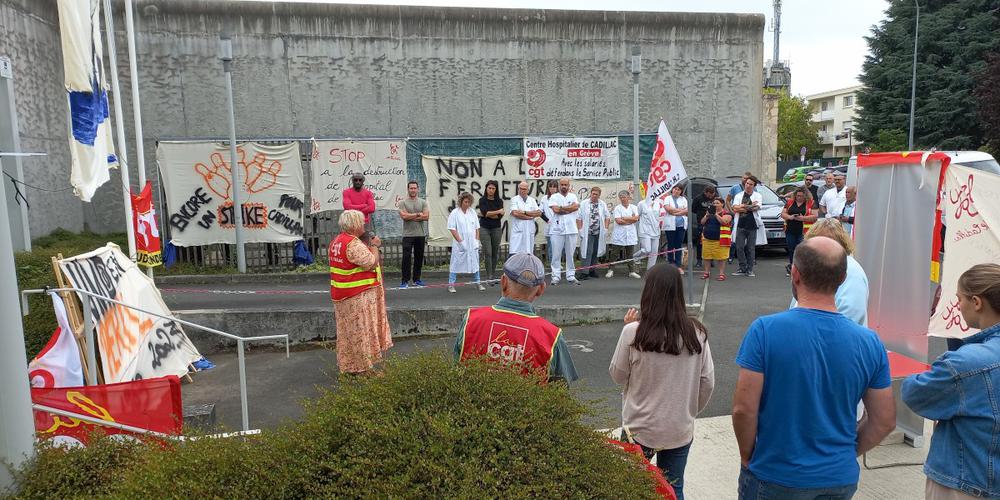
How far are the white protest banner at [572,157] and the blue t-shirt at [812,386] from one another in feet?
39.9

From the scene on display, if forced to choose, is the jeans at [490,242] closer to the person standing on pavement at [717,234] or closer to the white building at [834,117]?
the person standing on pavement at [717,234]

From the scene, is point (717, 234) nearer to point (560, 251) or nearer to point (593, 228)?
point (593, 228)

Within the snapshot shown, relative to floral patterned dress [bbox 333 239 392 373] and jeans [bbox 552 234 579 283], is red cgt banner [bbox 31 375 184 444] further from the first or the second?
jeans [bbox 552 234 579 283]

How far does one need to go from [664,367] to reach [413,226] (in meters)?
8.58

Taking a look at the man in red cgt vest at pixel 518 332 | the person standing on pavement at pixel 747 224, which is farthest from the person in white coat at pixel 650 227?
the man in red cgt vest at pixel 518 332

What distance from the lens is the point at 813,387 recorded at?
2.72 metres

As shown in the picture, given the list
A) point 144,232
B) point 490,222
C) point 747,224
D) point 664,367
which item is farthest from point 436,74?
point 664,367

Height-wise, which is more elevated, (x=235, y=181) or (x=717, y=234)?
(x=235, y=181)

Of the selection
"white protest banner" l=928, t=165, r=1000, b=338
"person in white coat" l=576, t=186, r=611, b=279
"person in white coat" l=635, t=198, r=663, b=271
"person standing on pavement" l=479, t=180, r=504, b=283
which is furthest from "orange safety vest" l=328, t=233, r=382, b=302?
"person in white coat" l=635, t=198, r=663, b=271

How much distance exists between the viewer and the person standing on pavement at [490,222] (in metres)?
11.9

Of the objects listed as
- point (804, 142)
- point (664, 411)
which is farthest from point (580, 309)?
point (804, 142)

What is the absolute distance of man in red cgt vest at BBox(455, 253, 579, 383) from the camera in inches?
132

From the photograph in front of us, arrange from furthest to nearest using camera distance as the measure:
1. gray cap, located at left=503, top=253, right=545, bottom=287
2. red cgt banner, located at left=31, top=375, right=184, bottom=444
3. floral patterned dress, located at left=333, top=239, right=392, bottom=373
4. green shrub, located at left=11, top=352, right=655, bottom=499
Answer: floral patterned dress, located at left=333, top=239, right=392, bottom=373, red cgt banner, located at left=31, top=375, right=184, bottom=444, gray cap, located at left=503, top=253, right=545, bottom=287, green shrub, located at left=11, top=352, right=655, bottom=499

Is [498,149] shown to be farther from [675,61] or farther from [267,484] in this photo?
[267,484]
